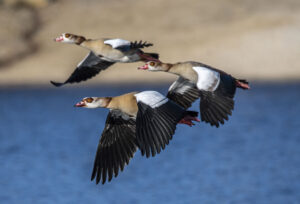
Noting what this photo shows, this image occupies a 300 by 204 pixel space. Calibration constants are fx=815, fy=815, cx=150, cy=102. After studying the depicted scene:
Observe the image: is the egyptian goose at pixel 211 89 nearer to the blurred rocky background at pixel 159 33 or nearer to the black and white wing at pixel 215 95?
the black and white wing at pixel 215 95

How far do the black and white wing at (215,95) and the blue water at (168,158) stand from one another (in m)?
12.5

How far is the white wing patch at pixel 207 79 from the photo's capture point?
1109cm

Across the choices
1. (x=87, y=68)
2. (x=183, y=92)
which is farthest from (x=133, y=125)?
(x=87, y=68)

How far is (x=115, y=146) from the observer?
466 inches

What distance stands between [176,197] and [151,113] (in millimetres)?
13932

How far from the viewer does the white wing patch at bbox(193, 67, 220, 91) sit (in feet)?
36.4

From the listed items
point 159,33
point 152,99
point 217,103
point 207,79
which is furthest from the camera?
point 159,33

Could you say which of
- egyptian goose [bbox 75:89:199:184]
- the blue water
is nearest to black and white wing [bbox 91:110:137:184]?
egyptian goose [bbox 75:89:199:184]

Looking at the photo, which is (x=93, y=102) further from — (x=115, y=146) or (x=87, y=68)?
(x=87, y=68)

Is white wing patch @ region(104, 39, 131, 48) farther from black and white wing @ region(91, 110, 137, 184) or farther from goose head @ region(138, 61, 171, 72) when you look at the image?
black and white wing @ region(91, 110, 137, 184)

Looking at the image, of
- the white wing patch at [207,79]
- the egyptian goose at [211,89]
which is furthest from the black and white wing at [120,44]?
the white wing patch at [207,79]

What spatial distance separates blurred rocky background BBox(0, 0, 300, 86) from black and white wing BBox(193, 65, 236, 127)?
34500 mm

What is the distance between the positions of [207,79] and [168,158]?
19.4 metres

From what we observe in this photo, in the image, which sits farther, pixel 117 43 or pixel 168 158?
pixel 168 158
